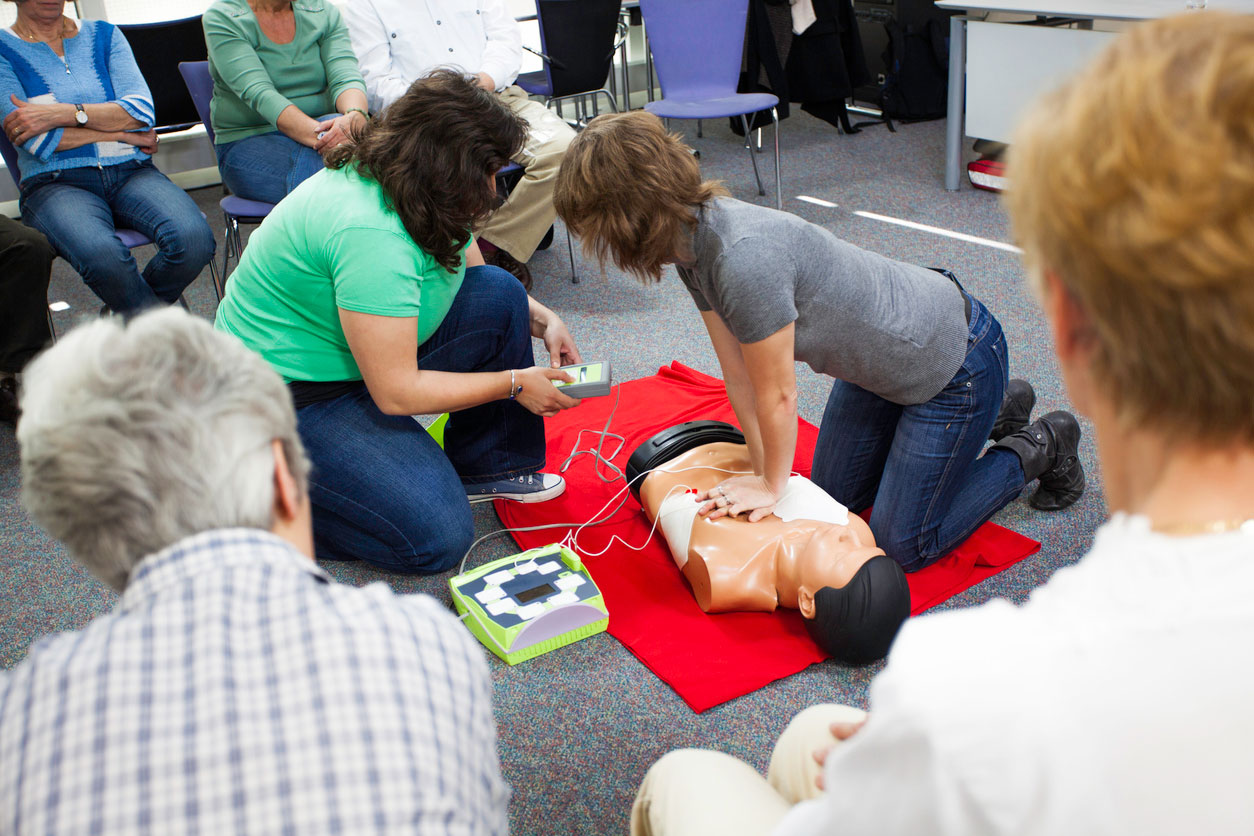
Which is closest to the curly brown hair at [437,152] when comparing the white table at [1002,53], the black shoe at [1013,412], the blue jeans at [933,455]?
the blue jeans at [933,455]

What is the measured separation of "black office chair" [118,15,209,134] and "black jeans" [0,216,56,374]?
5.53 feet

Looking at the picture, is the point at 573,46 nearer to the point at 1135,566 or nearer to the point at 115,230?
the point at 115,230

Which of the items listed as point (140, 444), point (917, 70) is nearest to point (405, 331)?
point (140, 444)

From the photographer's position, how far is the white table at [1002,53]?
12.1 feet

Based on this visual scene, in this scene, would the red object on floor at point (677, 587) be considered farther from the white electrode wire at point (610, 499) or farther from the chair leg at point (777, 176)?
the chair leg at point (777, 176)

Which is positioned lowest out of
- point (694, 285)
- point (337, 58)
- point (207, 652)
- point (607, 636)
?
point (607, 636)

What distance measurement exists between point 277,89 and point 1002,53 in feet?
9.08

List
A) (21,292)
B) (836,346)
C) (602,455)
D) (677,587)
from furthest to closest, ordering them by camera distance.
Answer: (21,292), (602,455), (677,587), (836,346)

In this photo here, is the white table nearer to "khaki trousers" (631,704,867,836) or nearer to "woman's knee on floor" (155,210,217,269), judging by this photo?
"woman's knee on floor" (155,210,217,269)

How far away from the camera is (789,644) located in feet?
5.97

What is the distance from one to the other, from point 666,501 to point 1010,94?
286 centimetres

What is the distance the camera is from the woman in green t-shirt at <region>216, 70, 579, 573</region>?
183cm

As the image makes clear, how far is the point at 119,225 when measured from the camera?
3.07m

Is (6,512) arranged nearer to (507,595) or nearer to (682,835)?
(507,595)
